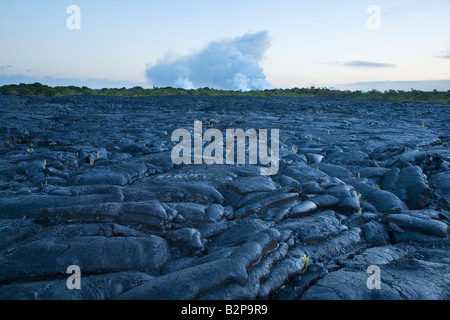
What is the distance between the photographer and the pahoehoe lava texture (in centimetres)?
356

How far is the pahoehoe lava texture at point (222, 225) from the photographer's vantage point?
3.56 metres

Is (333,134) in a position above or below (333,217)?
above

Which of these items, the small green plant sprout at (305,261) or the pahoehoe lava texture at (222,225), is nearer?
the pahoehoe lava texture at (222,225)

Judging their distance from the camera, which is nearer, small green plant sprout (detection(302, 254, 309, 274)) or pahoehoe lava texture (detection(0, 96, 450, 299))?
pahoehoe lava texture (detection(0, 96, 450, 299))

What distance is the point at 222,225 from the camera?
4941mm

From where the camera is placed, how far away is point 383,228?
507 cm

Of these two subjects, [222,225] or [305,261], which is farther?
[222,225]

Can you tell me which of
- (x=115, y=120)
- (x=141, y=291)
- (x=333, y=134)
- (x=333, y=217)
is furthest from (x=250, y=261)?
(x=115, y=120)

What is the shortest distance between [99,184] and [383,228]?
440cm

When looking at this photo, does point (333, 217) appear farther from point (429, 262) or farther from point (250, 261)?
point (250, 261)

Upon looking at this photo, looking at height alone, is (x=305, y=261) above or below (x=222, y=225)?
below
